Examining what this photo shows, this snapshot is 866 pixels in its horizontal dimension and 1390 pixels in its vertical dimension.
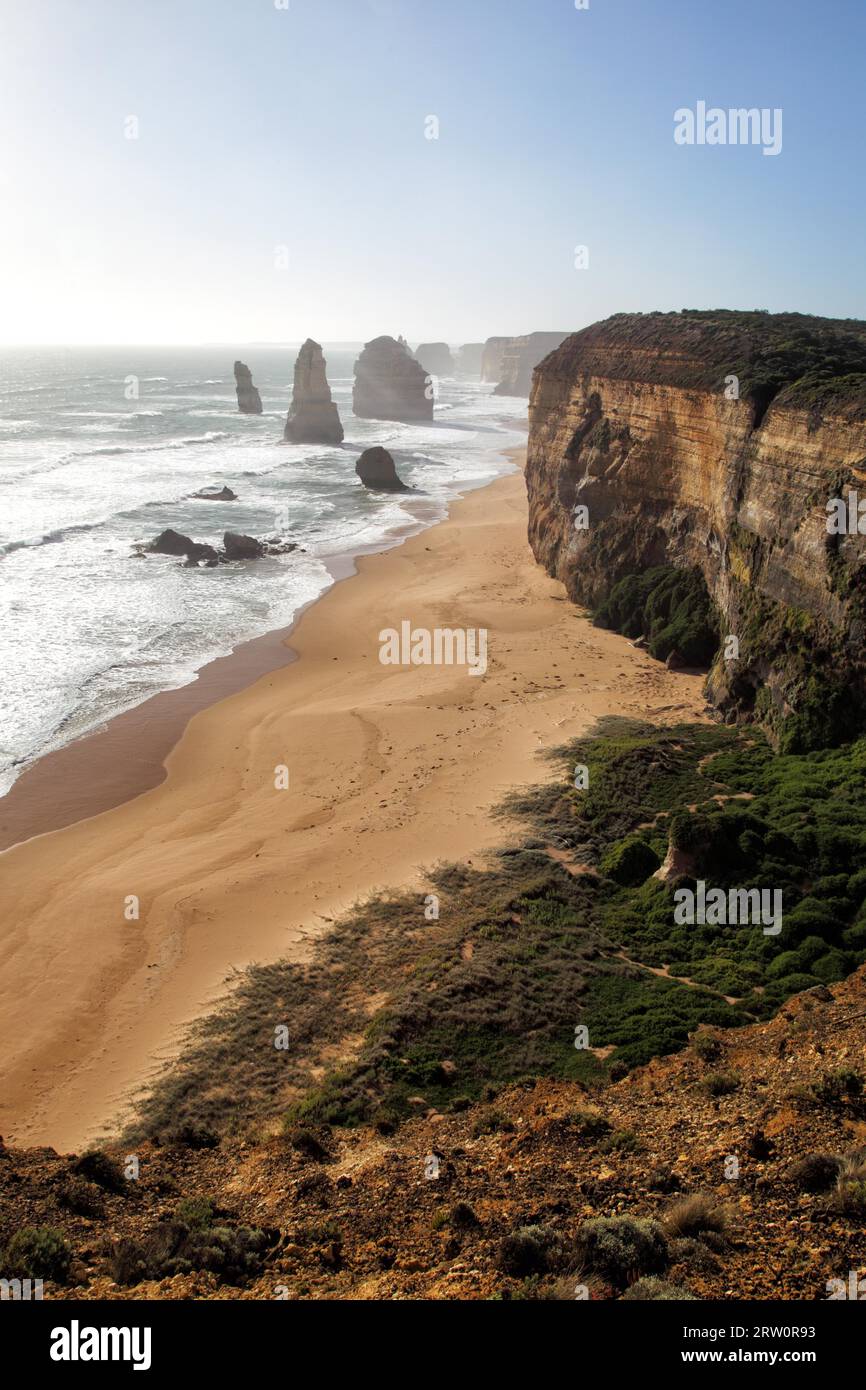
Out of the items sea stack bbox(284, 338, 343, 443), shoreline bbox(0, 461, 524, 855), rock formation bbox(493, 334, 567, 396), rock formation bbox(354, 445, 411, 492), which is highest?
rock formation bbox(493, 334, 567, 396)

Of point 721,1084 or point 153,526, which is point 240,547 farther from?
point 721,1084

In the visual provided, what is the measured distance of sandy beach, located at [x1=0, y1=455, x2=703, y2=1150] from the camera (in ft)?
49.5

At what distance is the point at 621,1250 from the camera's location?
26.0 feet

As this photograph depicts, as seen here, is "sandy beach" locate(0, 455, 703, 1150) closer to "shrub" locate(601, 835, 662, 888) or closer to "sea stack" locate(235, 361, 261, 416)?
"shrub" locate(601, 835, 662, 888)

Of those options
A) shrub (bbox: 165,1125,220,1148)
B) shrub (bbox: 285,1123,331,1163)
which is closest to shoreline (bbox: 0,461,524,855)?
shrub (bbox: 165,1125,220,1148)

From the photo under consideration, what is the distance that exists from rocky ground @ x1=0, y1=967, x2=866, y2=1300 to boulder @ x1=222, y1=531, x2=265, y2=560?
134 ft

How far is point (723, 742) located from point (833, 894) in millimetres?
7542

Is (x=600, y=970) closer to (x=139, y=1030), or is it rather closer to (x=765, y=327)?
(x=139, y=1030)

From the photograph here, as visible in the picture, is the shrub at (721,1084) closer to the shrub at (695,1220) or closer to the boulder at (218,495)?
the shrub at (695,1220)

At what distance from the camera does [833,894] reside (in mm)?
16281

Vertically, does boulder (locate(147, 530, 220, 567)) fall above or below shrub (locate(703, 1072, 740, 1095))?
above

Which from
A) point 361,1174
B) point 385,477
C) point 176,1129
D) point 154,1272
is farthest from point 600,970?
point 385,477

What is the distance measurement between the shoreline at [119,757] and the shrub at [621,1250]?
681 inches

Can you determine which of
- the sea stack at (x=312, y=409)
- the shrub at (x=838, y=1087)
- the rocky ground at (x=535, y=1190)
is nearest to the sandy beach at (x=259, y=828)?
the rocky ground at (x=535, y=1190)
